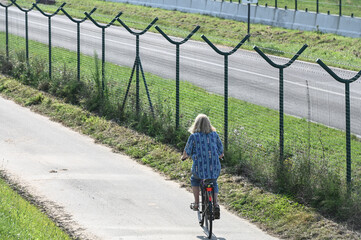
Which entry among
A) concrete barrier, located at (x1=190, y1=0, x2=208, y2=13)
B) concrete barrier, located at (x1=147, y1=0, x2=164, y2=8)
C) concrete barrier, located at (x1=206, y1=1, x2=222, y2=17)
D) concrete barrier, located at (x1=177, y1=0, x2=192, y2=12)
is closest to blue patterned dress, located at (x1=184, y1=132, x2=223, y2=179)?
concrete barrier, located at (x1=206, y1=1, x2=222, y2=17)

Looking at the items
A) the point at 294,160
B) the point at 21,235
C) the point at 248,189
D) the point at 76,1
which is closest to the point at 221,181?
the point at 248,189

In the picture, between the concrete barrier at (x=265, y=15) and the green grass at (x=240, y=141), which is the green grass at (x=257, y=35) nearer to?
the concrete barrier at (x=265, y=15)

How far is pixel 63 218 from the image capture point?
31.7 ft

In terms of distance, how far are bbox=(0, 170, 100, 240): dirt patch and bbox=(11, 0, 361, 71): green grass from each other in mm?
10762

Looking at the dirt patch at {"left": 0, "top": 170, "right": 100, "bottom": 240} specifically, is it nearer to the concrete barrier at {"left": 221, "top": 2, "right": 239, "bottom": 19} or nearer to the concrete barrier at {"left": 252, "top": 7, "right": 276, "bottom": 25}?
the concrete barrier at {"left": 252, "top": 7, "right": 276, "bottom": 25}

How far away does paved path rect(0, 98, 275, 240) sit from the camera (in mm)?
9266

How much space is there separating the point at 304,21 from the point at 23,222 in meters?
24.0

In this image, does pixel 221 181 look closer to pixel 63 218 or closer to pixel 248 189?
pixel 248 189

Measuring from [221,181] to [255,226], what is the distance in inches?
68.6

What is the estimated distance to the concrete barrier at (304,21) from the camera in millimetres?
30156

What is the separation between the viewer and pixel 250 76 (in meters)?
19.8

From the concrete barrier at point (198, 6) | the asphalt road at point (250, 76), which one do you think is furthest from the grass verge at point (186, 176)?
the concrete barrier at point (198, 6)

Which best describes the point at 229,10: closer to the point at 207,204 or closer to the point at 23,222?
the point at 207,204

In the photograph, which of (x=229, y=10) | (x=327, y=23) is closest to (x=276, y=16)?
(x=327, y=23)
